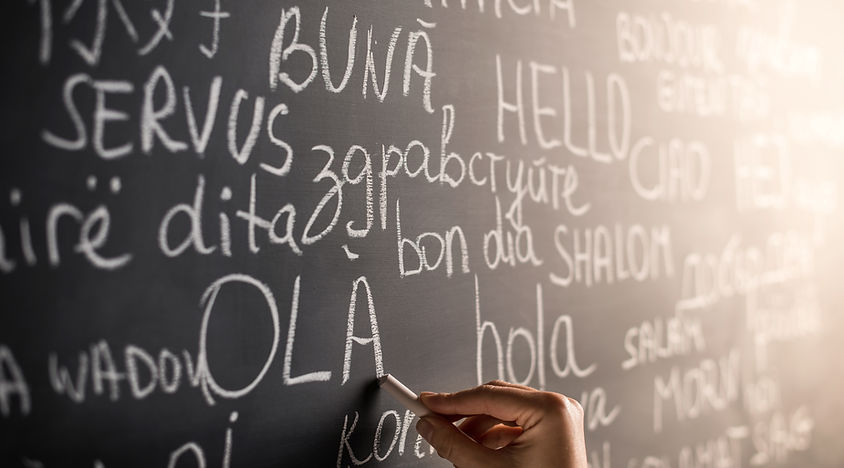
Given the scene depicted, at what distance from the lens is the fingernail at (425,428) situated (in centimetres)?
98

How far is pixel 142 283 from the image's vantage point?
82cm

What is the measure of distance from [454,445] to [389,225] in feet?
1.08

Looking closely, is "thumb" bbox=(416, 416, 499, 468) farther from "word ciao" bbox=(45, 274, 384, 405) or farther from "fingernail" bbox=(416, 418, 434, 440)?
"word ciao" bbox=(45, 274, 384, 405)

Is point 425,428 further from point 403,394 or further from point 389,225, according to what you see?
point 389,225

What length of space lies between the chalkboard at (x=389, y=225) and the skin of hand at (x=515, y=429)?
103 millimetres

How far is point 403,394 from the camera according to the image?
992 mm

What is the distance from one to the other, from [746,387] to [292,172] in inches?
48.7

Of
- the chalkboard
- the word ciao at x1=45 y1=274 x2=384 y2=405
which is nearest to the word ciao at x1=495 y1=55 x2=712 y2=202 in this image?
the chalkboard

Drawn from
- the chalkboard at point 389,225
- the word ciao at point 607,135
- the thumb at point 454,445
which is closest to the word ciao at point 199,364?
the chalkboard at point 389,225

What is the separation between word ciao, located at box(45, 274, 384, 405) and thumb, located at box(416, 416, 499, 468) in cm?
12

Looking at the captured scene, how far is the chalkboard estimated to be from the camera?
778mm

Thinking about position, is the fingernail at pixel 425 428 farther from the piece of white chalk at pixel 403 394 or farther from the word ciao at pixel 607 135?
the word ciao at pixel 607 135

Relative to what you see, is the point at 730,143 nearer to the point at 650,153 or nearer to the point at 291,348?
the point at 650,153

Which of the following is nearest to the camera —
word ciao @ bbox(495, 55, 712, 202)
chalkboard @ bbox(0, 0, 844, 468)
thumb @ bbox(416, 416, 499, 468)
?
chalkboard @ bbox(0, 0, 844, 468)
